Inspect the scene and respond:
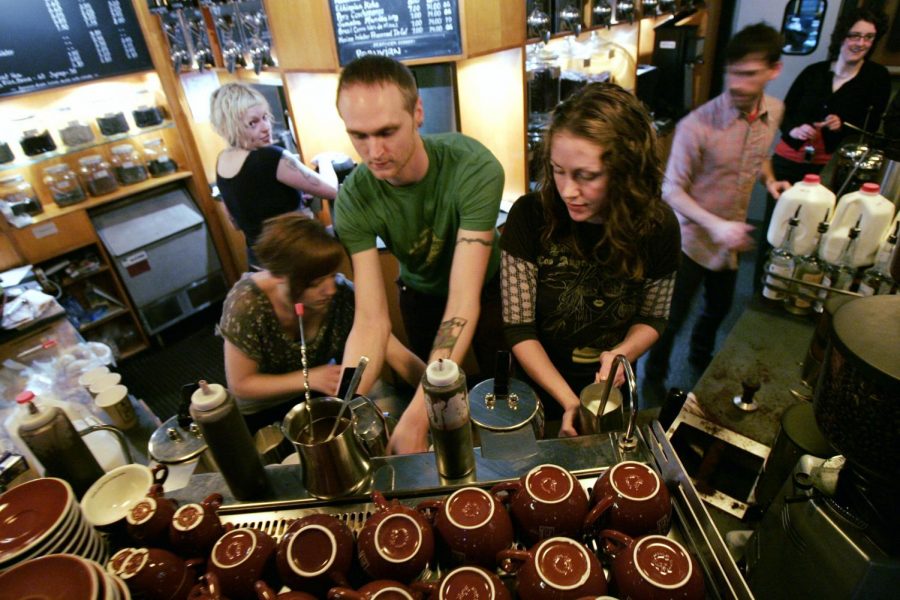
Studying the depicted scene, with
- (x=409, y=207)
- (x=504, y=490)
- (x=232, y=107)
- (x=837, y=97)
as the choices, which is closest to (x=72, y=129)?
(x=232, y=107)

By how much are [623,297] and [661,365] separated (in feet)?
4.81

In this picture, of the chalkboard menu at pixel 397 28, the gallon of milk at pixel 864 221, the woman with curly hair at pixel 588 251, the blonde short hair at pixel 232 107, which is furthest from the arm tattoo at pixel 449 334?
the blonde short hair at pixel 232 107

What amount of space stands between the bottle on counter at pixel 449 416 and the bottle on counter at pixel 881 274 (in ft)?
4.86

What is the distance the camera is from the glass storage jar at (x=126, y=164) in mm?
3566

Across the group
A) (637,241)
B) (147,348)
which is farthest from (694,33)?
(147,348)

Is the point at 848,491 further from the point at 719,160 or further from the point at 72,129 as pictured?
the point at 72,129

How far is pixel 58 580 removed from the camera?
61 cm

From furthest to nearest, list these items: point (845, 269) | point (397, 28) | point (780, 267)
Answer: point (397, 28), point (780, 267), point (845, 269)

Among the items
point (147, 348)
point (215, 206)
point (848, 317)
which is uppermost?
point (848, 317)

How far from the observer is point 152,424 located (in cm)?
162

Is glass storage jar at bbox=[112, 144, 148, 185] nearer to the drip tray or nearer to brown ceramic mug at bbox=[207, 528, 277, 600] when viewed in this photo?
brown ceramic mug at bbox=[207, 528, 277, 600]

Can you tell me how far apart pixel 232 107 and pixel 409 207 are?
4.81 feet

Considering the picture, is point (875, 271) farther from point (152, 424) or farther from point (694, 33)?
point (694, 33)

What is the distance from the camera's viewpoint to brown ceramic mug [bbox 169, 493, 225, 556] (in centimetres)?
81
